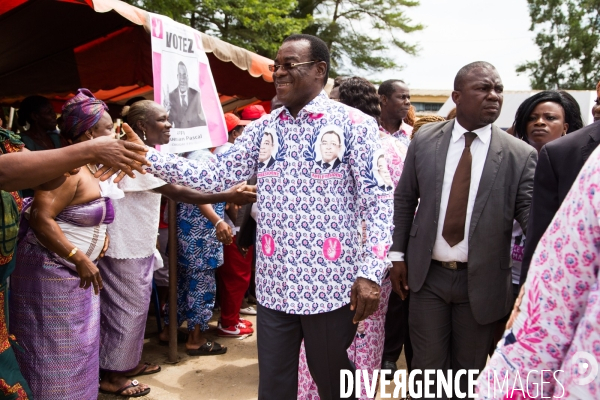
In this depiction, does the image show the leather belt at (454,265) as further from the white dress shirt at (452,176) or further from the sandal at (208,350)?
the sandal at (208,350)

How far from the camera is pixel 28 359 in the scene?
10.2ft

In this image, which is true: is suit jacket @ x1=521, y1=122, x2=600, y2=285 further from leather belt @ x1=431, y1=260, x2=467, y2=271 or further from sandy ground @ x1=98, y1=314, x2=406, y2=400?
sandy ground @ x1=98, y1=314, x2=406, y2=400

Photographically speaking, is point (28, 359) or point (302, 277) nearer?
point (302, 277)

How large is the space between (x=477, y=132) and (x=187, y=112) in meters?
2.09

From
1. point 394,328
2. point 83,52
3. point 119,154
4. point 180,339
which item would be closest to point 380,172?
point 119,154

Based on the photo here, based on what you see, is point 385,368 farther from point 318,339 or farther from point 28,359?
point 28,359

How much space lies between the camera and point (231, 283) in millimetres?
5234

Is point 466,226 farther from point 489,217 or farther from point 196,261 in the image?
point 196,261

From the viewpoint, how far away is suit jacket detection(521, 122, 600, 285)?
229 centimetres

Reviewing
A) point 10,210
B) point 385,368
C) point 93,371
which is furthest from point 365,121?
point 385,368

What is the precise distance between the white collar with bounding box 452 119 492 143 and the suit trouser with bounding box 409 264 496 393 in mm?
765

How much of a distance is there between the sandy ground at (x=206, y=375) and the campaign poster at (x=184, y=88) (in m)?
1.80

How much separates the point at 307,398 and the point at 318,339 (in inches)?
39.5

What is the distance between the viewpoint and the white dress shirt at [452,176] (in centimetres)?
303
